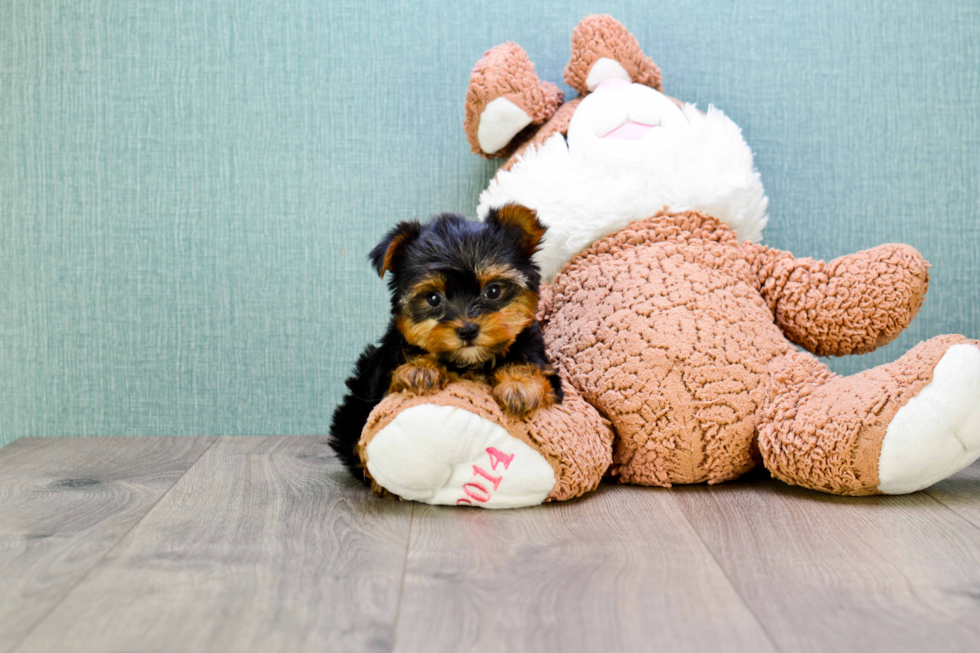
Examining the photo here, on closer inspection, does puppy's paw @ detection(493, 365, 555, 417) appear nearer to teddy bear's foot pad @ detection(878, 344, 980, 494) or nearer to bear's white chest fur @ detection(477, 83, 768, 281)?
bear's white chest fur @ detection(477, 83, 768, 281)

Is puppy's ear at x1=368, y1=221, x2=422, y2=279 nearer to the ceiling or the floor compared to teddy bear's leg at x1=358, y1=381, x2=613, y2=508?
nearer to the ceiling

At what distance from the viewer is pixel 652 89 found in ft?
6.95

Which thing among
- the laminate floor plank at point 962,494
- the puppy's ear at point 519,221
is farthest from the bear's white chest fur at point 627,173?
the laminate floor plank at point 962,494

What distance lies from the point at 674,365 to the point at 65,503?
1384 mm

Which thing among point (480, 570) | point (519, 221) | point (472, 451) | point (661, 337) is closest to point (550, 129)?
point (519, 221)

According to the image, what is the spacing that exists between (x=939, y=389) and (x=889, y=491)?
0.25m

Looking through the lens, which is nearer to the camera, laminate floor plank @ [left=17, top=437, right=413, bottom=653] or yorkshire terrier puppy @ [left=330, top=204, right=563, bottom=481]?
laminate floor plank @ [left=17, top=437, right=413, bottom=653]

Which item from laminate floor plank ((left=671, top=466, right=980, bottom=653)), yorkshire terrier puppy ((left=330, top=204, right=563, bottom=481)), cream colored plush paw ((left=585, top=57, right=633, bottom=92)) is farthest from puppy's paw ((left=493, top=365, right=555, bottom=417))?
cream colored plush paw ((left=585, top=57, right=633, bottom=92))

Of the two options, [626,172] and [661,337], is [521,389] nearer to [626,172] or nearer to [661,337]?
[661,337]

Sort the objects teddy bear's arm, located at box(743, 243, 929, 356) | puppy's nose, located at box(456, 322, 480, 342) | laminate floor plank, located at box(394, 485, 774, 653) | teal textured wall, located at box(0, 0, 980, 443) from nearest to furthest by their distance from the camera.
Result: laminate floor plank, located at box(394, 485, 774, 653) < puppy's nose, located at box(456, 322, 480, 342) < teddy bear's arm, located at box(743, 243, 929, 356) < teal textured wall, located at box(0, 0, 980, 443)

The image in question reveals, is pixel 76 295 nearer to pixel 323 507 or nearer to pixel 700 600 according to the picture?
pixel 323 507

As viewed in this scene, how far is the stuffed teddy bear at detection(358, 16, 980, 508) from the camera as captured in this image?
1.58 meters

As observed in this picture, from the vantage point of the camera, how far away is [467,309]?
4.99 ft

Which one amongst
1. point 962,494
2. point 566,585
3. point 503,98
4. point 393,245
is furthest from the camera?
point 503,98
